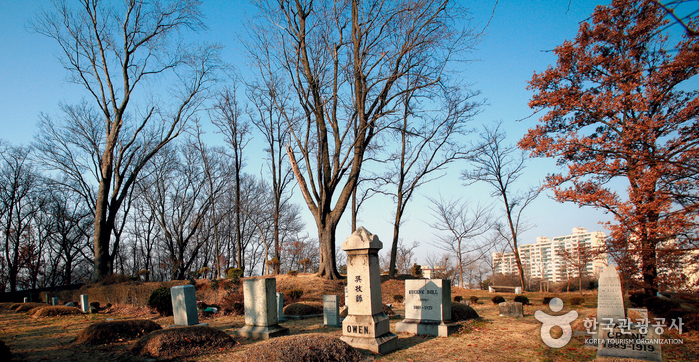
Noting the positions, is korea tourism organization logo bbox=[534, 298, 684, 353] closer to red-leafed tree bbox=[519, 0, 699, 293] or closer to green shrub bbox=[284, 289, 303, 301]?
red-leafed tree bbox=[519, 0, 699, 293]

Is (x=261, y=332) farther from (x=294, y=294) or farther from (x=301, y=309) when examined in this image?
(x=294, y=294)

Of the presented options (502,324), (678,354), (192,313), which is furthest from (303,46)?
(678,354)

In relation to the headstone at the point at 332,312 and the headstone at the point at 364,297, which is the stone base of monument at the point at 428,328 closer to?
the headstone at the point at 364,297

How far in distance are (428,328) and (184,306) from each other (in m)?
5.95

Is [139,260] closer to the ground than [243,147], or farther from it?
closer to the ground

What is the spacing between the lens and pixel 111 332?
327 inches

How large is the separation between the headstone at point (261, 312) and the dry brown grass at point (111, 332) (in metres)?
2.27

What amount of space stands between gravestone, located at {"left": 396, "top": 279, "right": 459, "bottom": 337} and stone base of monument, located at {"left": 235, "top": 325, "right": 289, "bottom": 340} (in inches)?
115

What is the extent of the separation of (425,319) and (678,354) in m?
4.78

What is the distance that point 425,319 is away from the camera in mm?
9312

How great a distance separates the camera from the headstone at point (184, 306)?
9.34 m

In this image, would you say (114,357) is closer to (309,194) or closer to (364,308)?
(364,308)

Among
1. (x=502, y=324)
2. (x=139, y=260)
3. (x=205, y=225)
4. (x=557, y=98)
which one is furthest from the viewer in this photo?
(x=139, y=260)

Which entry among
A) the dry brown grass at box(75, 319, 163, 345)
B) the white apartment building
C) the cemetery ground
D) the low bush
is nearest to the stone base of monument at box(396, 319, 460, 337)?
the cemetery ground
